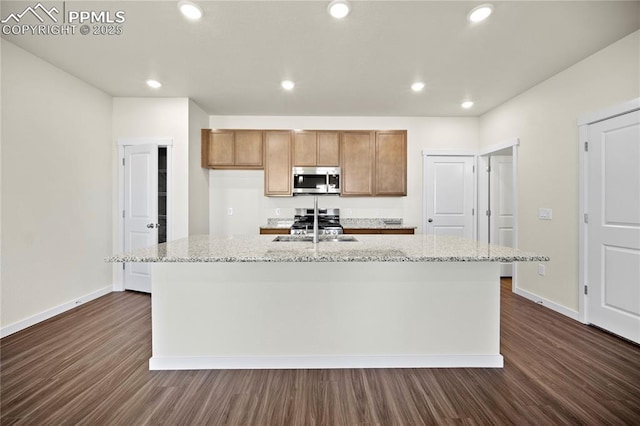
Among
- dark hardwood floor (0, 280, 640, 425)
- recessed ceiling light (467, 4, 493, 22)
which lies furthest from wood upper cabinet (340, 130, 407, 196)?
dark hardwood floor (0, 280, 640, 425)

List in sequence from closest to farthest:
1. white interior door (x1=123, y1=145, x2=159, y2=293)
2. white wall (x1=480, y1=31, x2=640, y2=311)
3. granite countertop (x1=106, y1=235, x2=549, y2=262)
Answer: granite countertop (x1=106, y1=235, x2=549, y2=262) < white wall (x1=480, y1=31, x2=640, y2=311) < white interior door (x1=123, y1=145, x2=159, y2=293)

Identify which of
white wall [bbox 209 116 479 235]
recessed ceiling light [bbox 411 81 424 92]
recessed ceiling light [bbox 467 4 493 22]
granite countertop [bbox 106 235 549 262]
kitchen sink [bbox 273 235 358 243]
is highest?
recessed ceiling light [bbox 411 81 424 92]

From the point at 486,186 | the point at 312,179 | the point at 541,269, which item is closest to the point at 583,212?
the point at 541,269

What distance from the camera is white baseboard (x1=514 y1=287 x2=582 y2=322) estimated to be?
309 centimetres

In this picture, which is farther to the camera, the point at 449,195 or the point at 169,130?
the point at 449,195

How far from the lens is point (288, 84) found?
11.6 ft

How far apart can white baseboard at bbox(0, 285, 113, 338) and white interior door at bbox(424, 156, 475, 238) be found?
4.70 meters

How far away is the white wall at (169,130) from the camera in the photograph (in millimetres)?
4012

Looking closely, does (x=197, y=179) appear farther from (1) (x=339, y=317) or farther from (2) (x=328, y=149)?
(1) (x=339, y=317)

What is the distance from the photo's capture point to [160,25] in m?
2.42

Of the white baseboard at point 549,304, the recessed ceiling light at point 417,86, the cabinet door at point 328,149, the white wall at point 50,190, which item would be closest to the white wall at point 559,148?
the white baseboard at point 549,304

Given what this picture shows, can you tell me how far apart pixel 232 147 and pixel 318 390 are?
3701mm

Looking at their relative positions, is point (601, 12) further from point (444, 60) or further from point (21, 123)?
point (21, 123)

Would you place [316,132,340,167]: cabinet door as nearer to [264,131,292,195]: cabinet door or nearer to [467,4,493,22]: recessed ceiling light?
[264,131,292,195]: cabinet door
